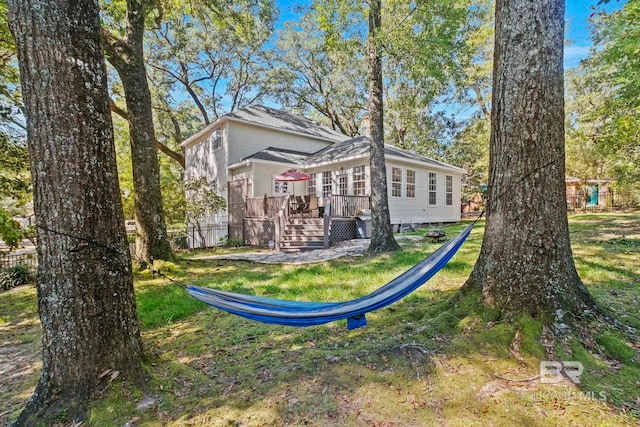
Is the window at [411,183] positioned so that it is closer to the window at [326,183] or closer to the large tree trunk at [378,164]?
the window at [326,183]

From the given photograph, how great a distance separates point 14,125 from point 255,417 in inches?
365

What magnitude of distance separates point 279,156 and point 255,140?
1627 mm

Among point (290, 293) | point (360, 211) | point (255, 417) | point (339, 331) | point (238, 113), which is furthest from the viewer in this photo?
point (238, 113)

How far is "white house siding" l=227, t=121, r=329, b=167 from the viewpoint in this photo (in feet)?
44.5

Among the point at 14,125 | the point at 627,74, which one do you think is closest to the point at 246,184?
the point at 14,125

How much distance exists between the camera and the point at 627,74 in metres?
5.71

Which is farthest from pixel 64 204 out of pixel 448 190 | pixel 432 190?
pixel 448 190

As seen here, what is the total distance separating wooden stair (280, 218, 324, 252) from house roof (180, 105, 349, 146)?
5.94 m

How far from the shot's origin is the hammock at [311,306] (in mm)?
2391

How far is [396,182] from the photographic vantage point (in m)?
13.1

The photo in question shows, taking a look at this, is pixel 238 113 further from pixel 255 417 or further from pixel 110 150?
pixel 255 417

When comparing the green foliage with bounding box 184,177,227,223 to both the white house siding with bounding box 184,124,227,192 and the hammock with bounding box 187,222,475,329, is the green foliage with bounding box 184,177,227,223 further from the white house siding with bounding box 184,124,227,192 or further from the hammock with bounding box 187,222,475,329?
the hammock with bounding box 187,222,475,329

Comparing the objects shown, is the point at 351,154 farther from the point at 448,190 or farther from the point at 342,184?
the point at 448,190

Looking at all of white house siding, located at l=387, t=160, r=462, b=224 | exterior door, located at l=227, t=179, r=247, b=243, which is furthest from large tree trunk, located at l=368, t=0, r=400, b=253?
exterior door, located at l=227, t=179, r=247, b=243
